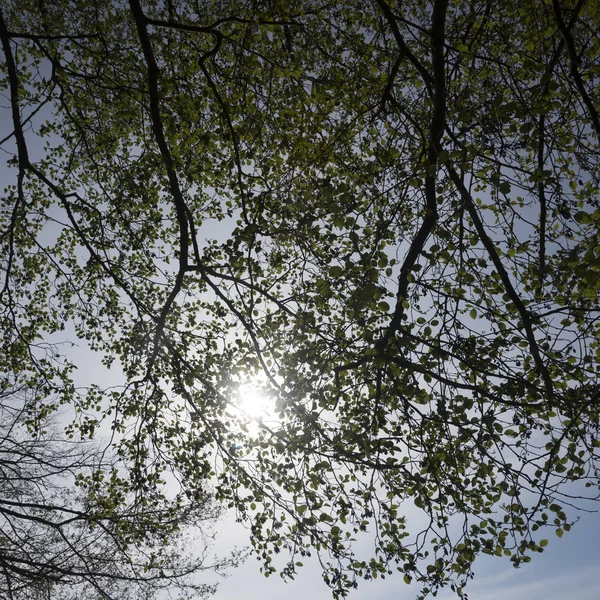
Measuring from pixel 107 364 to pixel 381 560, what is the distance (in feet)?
23.8

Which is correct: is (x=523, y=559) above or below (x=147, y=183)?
below

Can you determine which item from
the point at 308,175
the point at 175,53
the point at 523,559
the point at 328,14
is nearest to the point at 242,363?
the point at 308,175

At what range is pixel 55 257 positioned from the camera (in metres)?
10.5

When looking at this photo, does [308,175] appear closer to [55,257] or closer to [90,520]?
[55,257]

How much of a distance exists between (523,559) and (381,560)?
1655 mm

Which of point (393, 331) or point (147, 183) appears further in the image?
point (147, 183)

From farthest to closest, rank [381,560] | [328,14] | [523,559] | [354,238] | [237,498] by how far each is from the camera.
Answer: [328,14], [237,498], [381,560], [523,559], [354,238]

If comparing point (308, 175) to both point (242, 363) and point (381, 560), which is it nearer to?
point (242, 363)

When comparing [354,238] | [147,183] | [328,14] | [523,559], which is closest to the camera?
[354,238]

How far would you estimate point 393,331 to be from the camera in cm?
493

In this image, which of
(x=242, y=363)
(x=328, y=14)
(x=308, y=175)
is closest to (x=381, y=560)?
(x=242, y=363)

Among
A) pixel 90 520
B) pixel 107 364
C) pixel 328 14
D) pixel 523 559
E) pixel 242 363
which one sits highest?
pixel 328 14

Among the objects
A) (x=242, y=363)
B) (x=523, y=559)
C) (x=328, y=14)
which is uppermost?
(x=328, y=14)

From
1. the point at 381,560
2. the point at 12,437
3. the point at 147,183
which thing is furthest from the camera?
the point at 12,437
